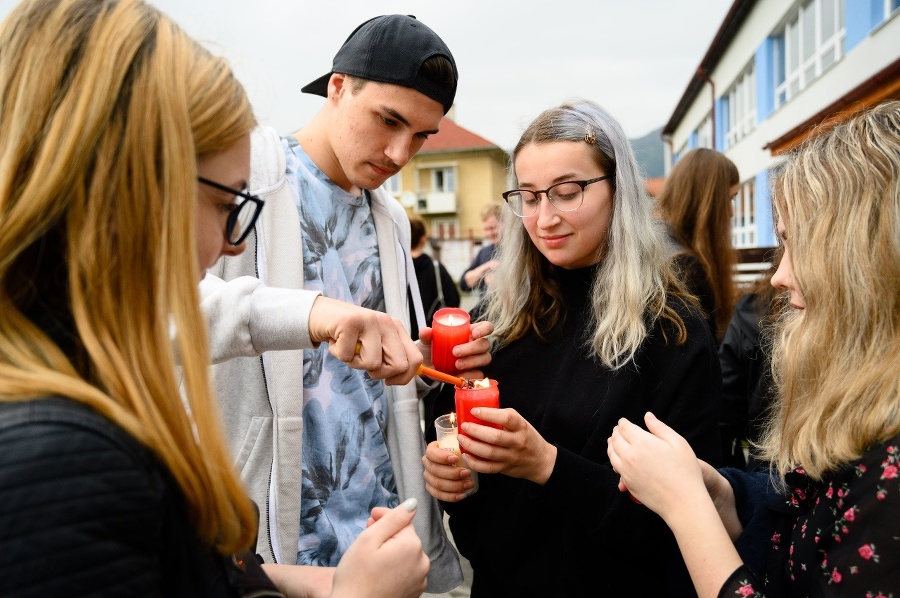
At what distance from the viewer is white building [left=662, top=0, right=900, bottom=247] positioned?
323 inches

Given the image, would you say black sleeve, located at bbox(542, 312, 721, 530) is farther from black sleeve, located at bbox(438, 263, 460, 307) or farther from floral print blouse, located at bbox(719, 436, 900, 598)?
black sleeve, located at bbox(438, 263, 460, 307)

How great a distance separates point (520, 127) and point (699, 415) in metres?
1.14

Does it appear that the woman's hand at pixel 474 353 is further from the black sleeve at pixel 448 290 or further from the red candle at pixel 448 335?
the black sleeve at pixel 448 290

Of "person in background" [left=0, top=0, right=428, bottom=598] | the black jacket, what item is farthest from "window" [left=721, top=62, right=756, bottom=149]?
the black jacket

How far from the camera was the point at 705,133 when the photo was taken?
24.0m

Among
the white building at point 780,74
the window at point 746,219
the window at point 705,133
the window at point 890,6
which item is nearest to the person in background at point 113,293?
the white building at point 780,74

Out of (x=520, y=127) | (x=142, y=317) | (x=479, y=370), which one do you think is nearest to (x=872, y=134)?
(x=520, y=127)

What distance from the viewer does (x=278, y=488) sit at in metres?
1.79

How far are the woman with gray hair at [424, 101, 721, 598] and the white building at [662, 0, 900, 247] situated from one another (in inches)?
128

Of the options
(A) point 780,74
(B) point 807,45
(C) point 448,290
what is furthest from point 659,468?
(A) point 780,74

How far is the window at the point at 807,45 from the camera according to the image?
34.8ft

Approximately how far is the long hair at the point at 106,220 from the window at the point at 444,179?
3306 centimetres

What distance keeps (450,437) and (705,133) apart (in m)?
25.0

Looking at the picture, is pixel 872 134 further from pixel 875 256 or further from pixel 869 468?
pixel 869 468
